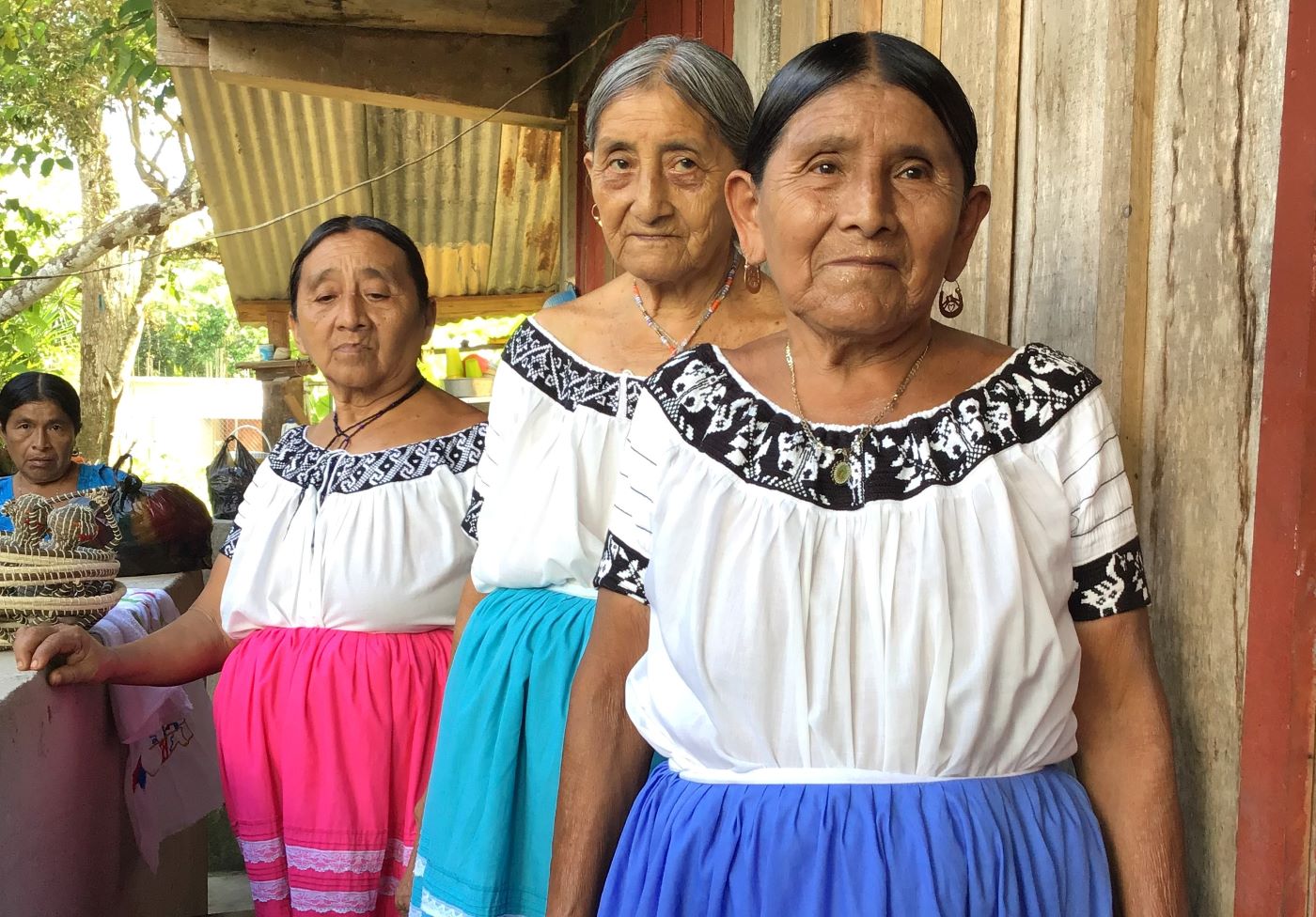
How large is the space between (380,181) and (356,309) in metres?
6.20

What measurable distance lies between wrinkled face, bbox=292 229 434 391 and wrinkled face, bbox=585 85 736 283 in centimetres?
105

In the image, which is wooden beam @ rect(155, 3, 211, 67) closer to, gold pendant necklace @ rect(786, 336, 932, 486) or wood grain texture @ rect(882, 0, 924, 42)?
wood grain texture @ rect(882, 0, 924, 42)

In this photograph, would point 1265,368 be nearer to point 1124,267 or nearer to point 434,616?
point 1124,267

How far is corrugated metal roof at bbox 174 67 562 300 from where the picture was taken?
7785 millimetres

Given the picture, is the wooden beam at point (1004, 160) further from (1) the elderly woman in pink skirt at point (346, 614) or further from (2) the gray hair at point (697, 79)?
(1) the elderly woman in pink skirt at point (346, 614)

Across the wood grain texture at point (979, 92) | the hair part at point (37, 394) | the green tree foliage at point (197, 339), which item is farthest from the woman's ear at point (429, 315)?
the green tree foliage at point (197, 339)

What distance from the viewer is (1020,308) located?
2.02 metres

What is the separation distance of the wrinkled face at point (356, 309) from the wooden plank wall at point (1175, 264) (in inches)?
57.4

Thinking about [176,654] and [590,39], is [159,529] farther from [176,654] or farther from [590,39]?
[590,39]

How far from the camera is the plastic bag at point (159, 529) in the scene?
517cm

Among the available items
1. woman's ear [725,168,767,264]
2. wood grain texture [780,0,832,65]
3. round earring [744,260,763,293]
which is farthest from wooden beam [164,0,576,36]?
woman's ear [725,168,767,264]

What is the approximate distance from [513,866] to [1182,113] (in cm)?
147

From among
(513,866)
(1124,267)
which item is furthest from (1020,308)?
(513,866)

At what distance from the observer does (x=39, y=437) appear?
610cm
